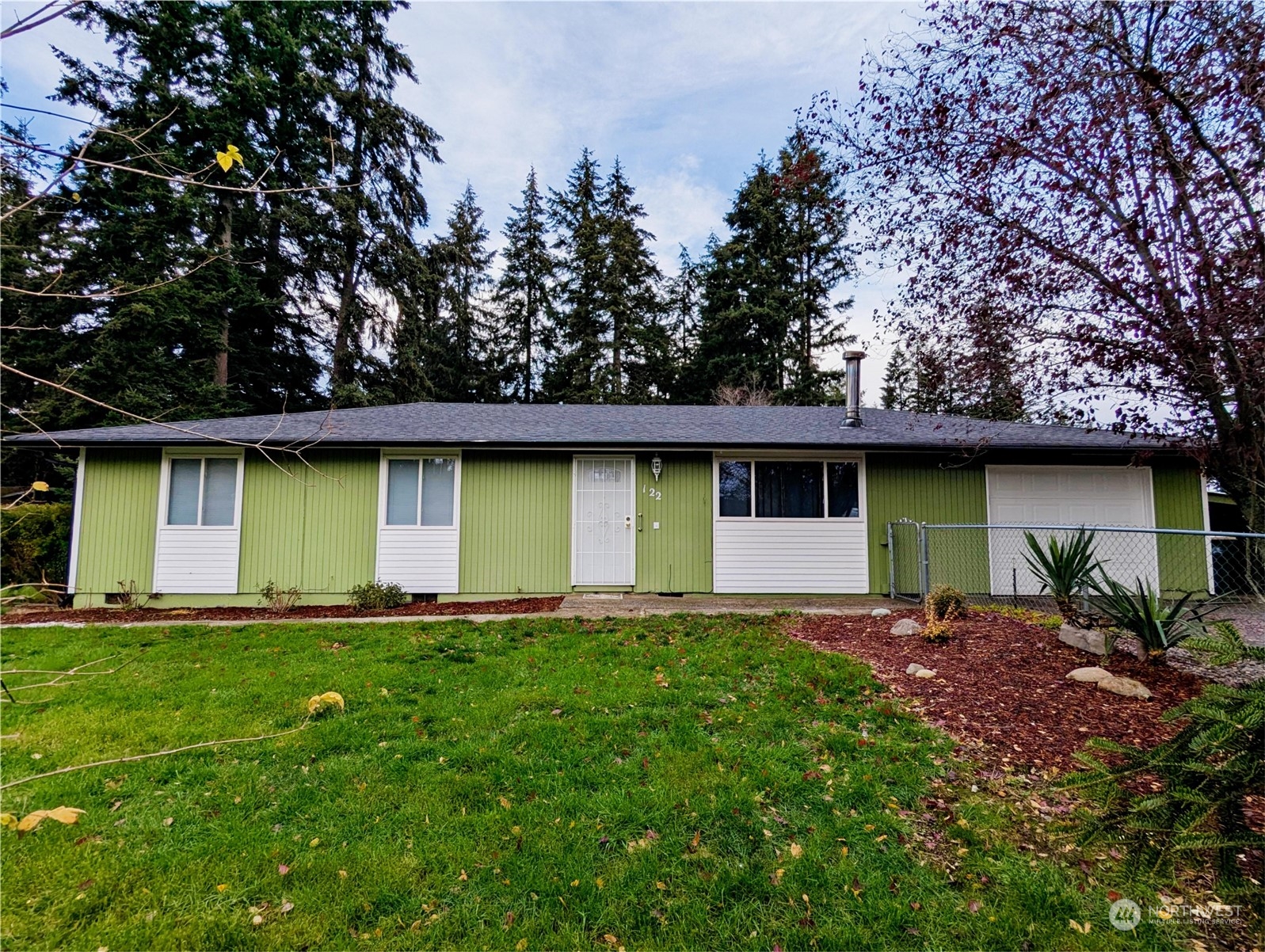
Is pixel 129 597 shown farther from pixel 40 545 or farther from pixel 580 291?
pixel 580 291

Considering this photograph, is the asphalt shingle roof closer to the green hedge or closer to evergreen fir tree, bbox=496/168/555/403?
the green hedge

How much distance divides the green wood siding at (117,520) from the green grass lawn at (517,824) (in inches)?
179

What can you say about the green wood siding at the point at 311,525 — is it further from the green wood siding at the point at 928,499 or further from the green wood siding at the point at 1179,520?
the green wood siding at the point at 1179,520

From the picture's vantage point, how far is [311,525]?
827cm

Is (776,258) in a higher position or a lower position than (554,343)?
higher

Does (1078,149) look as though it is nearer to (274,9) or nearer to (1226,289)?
(1226,289)

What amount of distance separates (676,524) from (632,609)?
66.0 inches

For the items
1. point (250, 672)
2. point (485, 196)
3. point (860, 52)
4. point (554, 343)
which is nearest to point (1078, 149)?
point (860, 52)

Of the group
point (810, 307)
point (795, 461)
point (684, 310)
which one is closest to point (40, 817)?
point (795, 461)

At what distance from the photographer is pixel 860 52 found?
18.9ft

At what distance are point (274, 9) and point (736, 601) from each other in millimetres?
20258

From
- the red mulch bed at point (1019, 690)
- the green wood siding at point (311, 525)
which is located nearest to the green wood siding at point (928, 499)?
the red mulch bed at point (1019, 690)

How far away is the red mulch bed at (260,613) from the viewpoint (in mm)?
7234

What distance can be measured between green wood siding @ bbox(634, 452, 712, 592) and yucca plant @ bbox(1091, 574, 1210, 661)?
4.83 m
